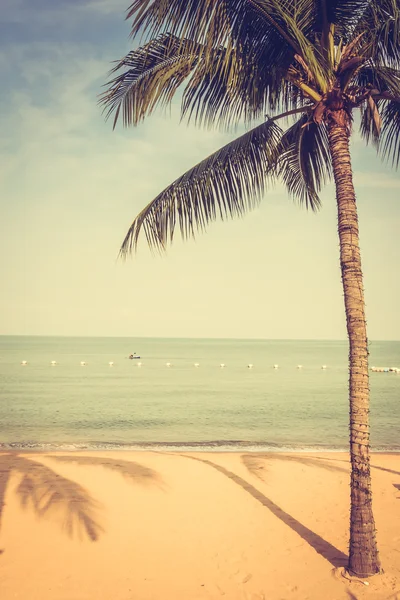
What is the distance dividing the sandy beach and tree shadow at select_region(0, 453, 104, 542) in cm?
2

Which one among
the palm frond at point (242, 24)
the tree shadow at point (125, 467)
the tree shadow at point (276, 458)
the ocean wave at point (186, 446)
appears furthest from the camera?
the ocean wave at point (186, 446)

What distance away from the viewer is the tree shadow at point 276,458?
38.8ft

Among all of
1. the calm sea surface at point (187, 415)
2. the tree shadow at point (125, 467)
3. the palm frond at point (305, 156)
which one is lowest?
the calm sea surface at point (187, 415)

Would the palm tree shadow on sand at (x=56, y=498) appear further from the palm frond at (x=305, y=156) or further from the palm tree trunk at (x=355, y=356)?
the palm frond at (x=305, y=156)

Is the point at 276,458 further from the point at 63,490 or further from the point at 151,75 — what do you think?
the point at 151,75

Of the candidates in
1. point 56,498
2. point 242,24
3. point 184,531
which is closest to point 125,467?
point 56,498

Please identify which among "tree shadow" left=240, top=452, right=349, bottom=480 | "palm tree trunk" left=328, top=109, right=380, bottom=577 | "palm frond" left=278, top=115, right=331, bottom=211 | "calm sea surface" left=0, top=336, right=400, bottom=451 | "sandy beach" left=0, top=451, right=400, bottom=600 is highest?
"palm frond" left=278, top=115, right=331, bottom=211

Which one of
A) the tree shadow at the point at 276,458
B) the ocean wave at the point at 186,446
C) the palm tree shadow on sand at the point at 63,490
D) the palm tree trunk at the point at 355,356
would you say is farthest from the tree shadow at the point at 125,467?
the palm tree trunk at the point at 355,356

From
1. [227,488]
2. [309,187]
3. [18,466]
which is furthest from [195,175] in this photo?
[18,466]

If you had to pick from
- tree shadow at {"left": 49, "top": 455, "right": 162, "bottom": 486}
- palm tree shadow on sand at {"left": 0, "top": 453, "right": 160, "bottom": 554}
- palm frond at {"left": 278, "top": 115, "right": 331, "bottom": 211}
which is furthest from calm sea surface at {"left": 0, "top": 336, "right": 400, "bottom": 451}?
palm frond at {"left": 278, "top": 115, "right": 331, "bottom": 211}

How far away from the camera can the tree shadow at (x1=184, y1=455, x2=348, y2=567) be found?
21.1 ft

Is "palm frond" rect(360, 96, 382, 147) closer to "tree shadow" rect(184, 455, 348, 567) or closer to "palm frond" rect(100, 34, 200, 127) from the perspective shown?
"palm frond" rect(100, 34, 200, 127)

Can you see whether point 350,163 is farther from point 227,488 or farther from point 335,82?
point 227,488

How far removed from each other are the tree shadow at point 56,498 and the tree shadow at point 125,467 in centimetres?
114
